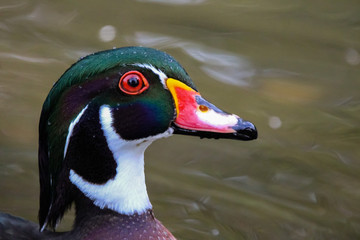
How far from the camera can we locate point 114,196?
343 centimetres

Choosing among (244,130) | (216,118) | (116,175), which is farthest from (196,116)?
(116,175)

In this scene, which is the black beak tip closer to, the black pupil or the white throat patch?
the white throat patch

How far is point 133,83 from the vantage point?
10.3 feet

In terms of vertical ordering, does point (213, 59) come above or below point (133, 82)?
below

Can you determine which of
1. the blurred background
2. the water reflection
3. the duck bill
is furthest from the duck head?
the water reflection

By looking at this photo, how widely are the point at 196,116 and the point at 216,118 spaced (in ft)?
0.26

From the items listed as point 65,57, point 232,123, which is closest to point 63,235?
point 232,123

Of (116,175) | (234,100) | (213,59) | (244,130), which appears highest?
(244,130)

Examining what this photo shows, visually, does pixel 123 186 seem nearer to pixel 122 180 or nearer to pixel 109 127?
pixel 122 180

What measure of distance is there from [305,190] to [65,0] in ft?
8.33

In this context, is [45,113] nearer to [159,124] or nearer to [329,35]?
[159,124]

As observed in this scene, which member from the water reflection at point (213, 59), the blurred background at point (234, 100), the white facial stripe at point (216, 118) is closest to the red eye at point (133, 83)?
the white facial stripe at point (216, 118)

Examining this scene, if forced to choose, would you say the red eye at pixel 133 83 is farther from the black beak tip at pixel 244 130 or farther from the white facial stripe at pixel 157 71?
the black beak tip at pixel 244 130

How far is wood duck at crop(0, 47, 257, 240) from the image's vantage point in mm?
3135
